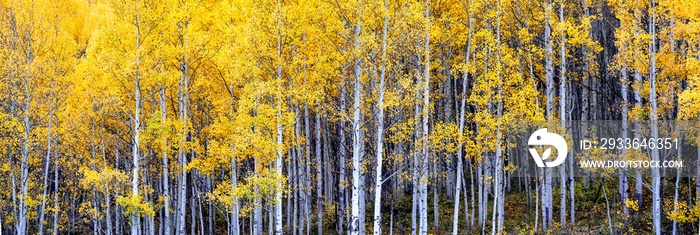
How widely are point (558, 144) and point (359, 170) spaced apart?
22.0 ft

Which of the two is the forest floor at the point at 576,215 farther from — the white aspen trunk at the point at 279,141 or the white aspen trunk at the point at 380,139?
the white aspen trunk at the point at 279,141

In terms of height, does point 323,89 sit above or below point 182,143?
above

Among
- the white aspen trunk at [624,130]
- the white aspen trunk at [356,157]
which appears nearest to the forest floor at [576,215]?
the white aspen trunk at [624,130]

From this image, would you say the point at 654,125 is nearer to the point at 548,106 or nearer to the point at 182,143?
the point at 548,106

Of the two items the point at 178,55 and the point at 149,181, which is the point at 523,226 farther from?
the point at 149,181

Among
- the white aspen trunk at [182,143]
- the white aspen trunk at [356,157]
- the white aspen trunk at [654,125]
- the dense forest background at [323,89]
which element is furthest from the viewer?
the white aspen trunk at [182,143]

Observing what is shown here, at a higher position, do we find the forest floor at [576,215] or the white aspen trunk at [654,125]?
the white aspen trunk at [654,125]

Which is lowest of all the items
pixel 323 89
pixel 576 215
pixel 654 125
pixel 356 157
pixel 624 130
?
pixel 576 215

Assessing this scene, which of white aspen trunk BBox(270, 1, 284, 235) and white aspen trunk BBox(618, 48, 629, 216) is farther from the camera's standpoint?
white aspen trunk BBox(618, 48, 629, 216)

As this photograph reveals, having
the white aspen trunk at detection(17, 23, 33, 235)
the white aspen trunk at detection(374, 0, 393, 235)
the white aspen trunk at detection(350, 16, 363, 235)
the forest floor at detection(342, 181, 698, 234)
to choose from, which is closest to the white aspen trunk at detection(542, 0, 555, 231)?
the forest floor at detection(342, 181, 698, 234)

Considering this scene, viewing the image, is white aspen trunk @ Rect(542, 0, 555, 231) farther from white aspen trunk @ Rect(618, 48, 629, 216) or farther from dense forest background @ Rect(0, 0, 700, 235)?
white aspen trunk @ Rect(618, 48, 629, 216)

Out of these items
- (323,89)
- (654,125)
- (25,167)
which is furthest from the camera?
(25,167)

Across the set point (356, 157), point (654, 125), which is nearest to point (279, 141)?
point (356, 157)

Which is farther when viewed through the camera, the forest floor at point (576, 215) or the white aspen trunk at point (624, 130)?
the forest floor at point (576, 215)
